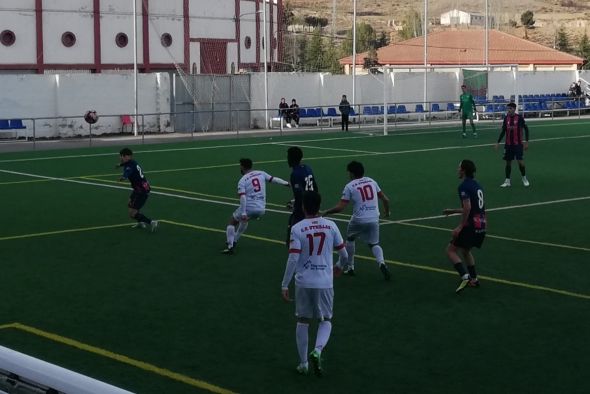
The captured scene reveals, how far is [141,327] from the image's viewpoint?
12398 millimetres

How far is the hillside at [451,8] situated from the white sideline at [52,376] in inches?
5438

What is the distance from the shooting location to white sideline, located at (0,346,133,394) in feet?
17.1

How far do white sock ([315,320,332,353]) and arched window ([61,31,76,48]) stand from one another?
46.9 m

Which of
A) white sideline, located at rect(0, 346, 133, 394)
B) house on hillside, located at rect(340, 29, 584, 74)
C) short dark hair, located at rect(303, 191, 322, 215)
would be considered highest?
house on hillside, located at rect(340, 29, 584, 74)

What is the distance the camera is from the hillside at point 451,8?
147650 mm

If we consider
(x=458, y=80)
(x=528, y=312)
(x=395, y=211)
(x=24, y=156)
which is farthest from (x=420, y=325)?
(x=458, y=80)

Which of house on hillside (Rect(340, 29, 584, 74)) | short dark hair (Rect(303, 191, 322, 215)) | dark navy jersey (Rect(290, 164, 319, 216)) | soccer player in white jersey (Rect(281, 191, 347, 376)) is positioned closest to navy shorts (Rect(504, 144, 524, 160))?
dark navy jersey (Rect(290, 164, 319, 216))

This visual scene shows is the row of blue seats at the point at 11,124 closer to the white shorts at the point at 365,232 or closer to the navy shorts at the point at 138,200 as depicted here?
the navy shorts at the point at 138,200

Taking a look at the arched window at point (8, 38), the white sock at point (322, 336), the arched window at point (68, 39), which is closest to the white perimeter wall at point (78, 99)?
the arched window at point (8, 38)

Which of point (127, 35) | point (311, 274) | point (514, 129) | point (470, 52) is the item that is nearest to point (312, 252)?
point (311, 274)

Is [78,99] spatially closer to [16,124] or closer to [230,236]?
[16,124]

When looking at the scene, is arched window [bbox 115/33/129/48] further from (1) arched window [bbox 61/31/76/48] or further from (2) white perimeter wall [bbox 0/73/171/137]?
(2) white perimeter wall [bbox 0/73/171/137]

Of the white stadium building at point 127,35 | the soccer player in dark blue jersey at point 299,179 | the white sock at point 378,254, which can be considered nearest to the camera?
the white sock at point 378,254

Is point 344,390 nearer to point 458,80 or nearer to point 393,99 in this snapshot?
point 393,99
